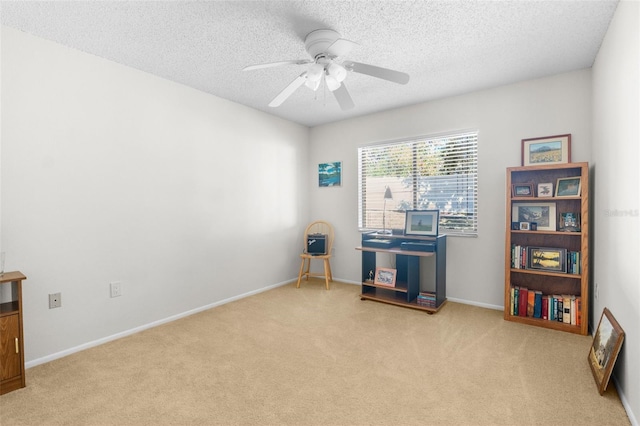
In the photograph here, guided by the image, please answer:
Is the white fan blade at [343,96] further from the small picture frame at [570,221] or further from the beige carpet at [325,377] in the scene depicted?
the small picture frame at [570,221]

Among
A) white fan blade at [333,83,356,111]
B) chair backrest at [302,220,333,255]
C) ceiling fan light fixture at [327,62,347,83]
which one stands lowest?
chair backrest at [302,220,333,255]

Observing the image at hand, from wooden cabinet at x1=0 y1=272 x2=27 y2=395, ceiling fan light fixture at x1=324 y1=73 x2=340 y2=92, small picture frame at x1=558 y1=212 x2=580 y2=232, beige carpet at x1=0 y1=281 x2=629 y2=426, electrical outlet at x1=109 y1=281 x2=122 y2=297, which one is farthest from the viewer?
small picture frame at x1=558 y1=212 x2=580 y2=232

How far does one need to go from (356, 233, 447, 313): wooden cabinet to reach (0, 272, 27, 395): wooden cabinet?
9.75 feet

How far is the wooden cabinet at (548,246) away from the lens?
276 cm

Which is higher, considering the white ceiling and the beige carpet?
the white ceiling

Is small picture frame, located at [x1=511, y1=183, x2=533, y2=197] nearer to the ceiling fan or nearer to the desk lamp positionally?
the desk lamp

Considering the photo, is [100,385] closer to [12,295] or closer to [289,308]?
[12,295]

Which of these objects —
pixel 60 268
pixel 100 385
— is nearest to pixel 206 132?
pixel 60 268

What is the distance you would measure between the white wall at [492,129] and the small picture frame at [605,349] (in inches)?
49.3

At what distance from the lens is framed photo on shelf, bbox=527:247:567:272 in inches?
114

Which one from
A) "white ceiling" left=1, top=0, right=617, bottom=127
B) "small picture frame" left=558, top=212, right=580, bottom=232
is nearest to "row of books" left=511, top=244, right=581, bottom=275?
"small picture frame" left=558, top=212, right=580, bottom=232

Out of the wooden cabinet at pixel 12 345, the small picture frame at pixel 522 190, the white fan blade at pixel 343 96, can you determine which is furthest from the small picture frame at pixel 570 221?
the wooden cabinet at pixel 12 345

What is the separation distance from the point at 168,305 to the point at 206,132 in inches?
74.4

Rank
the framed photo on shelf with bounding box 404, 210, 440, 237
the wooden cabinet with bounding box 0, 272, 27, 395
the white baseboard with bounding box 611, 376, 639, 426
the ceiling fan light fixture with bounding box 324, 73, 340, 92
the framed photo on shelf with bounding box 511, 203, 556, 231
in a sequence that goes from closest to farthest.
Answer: the white baseboard with bounding box 611, 376, 639, 426 → the wooden cabinet with bounding box 0, 272, 27, 395 → the ceiling fan light fixture with bounding box 324, 73, 340, 92 → the framed photo on shelf with bounding box 511, 203, 556, 231 → the framed photo on shelf with bounding box 404, 210, 440, 237
